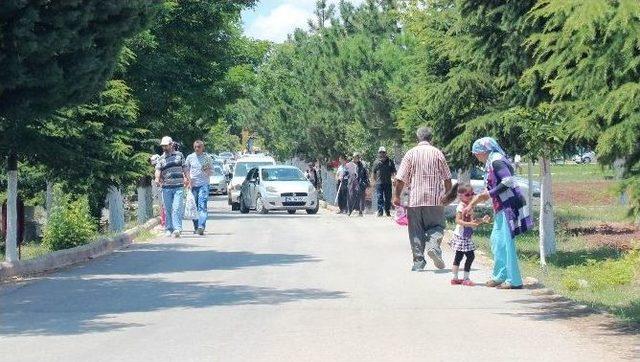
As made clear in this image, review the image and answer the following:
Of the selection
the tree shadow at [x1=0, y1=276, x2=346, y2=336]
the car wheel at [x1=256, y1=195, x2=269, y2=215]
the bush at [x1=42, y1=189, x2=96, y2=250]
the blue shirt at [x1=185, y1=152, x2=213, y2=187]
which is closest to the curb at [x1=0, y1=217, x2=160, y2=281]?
the bush at [x1=42, y1=189, x2=96, y2=250]

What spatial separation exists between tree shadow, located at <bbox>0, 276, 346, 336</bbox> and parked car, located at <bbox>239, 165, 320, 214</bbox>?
2335 centimetres

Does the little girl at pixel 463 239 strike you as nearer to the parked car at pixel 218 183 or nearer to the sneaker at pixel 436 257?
the sneaker at pixel 436 257

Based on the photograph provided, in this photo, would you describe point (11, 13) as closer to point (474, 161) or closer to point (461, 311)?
point (461, 311)

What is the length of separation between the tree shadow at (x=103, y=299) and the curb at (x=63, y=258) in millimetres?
618

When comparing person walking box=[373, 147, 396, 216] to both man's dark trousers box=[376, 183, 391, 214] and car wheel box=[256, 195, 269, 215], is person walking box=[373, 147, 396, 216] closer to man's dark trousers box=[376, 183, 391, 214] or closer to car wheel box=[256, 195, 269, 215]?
man's dark trousers box=[376, 183, 391, 214]

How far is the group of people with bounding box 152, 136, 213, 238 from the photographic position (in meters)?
24.5

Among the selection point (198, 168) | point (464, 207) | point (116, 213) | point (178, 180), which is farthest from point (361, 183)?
point (464, 207)

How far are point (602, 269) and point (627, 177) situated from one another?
7783mm

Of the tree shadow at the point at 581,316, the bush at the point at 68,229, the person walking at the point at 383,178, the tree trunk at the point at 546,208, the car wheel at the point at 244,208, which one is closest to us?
the tree shadow at the point at 581,316

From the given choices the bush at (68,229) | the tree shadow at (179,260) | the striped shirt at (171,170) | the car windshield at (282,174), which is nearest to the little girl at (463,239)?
the tree shadow at (179,260)

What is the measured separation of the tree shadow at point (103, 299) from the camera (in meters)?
11.6

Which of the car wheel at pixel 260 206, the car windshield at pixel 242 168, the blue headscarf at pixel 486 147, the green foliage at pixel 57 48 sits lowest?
the car wheel at pixel 260 206

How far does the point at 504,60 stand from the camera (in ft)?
50.2

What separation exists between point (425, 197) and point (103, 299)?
4.99 metres
